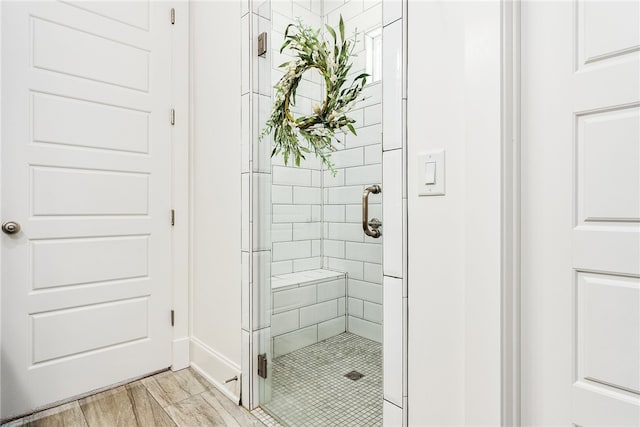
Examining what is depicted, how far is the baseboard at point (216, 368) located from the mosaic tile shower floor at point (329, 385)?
21cm

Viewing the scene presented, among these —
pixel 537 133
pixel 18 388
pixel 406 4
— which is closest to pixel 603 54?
pixel 537 133

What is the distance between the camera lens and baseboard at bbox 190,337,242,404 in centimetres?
176

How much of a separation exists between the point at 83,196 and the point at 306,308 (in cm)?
133

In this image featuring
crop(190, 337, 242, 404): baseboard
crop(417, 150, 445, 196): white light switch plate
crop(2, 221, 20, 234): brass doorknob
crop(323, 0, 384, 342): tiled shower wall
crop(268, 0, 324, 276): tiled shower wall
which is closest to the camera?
crop(417, 150, 445, 196): white light switch plate

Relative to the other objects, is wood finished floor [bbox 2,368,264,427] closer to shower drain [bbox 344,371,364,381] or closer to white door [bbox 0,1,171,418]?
white door [bbox 0,1,171,418]

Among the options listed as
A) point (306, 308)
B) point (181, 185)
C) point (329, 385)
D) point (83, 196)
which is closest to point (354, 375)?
point (329, 385)

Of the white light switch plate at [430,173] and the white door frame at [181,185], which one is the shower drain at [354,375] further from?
the white door frame at [181,185]

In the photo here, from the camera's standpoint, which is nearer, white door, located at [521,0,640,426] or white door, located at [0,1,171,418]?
white door, located at [521,0,640,426]

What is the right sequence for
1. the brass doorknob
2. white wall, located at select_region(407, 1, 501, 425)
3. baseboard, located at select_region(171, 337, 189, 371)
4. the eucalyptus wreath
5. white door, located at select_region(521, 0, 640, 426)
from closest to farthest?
white door, located at select_region(521, 0, 640, 426) < white wall, located at select_region(407, 1, 501, 425) < the eucalyptus wreath < the brass doorknob < baseboard, located at select_region(171, 337, 189, 371)

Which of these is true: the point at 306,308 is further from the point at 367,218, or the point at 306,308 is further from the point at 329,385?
the point at 367,218

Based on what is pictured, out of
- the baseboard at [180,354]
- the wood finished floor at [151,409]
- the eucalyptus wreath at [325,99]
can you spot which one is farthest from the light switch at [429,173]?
the baseboard at [180,354]

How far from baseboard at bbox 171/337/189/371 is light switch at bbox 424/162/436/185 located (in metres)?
1.86

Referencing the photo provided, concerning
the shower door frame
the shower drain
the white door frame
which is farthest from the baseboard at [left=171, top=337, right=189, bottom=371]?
the shower door frame

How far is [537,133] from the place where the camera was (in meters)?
0.87
